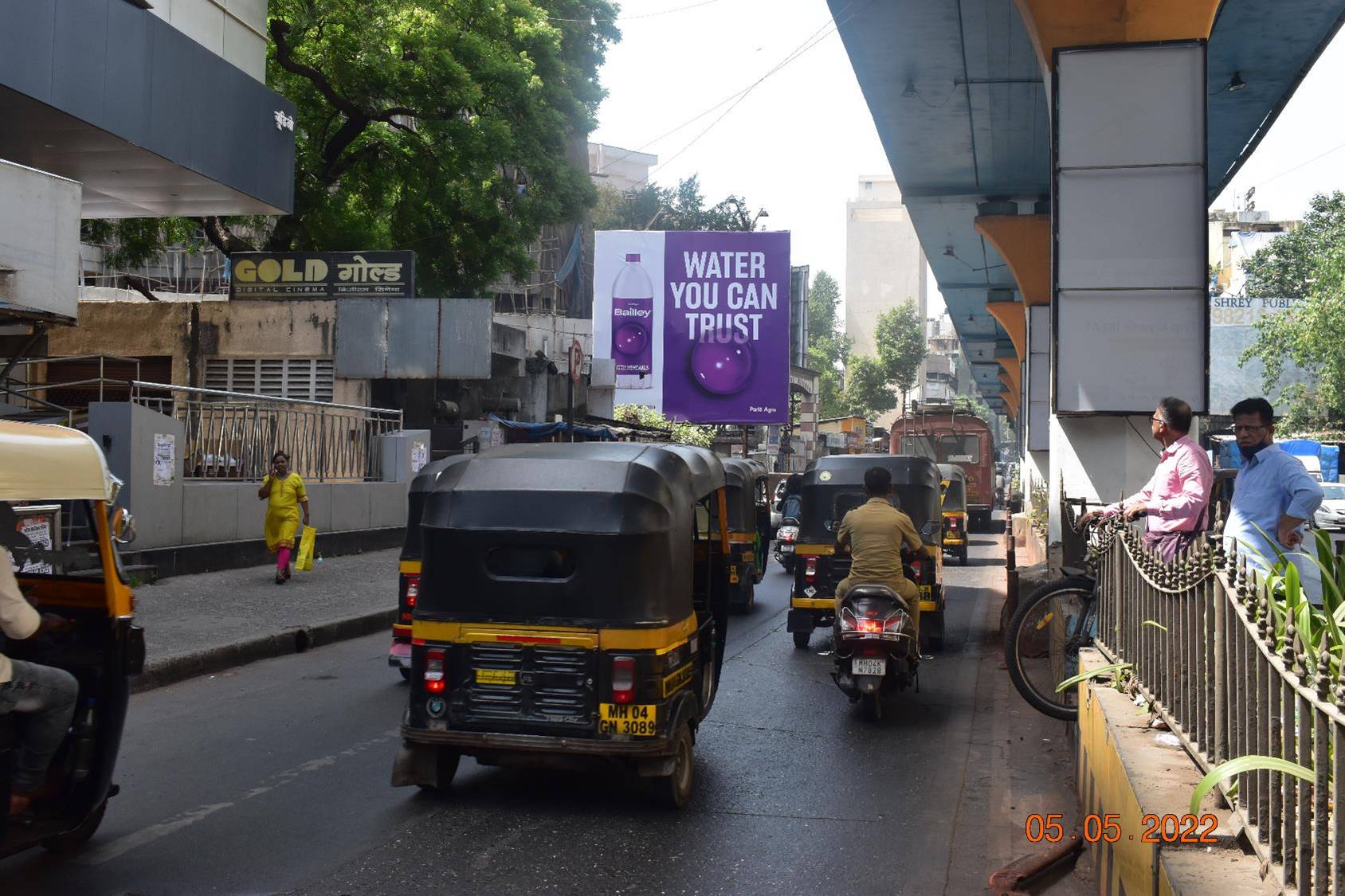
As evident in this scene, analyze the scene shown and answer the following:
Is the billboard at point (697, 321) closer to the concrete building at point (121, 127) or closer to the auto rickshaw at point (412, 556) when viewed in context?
the concrete building at point (121, 127)

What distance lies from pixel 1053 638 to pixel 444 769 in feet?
13.1

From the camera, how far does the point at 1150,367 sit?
11414 mm

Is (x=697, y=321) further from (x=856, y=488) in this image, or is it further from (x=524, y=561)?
→ (x=524, y=561)

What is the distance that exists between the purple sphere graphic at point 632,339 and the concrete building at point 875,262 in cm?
10397

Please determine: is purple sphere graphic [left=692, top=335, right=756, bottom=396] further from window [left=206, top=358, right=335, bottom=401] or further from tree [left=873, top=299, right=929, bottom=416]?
tree [left=873, top=299, right=929, bottom=416]

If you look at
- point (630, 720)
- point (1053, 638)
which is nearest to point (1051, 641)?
point (1053, 638)

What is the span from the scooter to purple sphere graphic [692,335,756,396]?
106ft

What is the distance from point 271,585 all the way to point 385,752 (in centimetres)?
840

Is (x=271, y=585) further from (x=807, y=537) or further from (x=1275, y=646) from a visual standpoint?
(x=1275, y=646)

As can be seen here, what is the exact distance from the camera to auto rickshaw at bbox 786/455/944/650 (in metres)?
12.0

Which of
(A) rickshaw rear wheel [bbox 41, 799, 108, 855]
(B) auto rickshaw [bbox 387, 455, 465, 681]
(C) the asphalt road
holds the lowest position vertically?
(C) the asphalt road

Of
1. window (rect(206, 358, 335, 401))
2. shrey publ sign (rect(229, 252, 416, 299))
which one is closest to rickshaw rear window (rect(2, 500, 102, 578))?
shrey publ sign (rect(229, 252, 416, 299))

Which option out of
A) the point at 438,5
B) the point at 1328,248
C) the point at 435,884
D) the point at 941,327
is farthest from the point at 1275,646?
the point at 941,327

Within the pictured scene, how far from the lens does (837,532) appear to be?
37.7 ft
